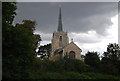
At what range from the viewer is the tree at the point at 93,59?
33625 mm

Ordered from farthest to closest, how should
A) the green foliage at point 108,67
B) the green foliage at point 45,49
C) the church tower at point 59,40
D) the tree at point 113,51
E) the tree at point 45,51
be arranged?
the tree at point 45,51 < the green foliage at point 45,49 < the church tower at point 59,40 < the tree at point 113,51 < the green foliage at point 108,67

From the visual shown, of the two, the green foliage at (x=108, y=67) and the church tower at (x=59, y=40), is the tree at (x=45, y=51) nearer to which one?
the church tower at (x=59, y=40)

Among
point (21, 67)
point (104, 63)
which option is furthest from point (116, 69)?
point (21, 67)

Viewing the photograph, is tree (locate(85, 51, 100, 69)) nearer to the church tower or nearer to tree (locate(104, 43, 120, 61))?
tree (locate(104, 43, 120, 61))

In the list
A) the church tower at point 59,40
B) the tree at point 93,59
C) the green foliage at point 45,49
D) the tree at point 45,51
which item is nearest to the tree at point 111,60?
the tree at point 93,59

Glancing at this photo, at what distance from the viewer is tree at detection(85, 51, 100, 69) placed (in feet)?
110

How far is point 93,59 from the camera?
3500cm

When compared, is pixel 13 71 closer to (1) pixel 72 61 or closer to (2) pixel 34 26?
(2) pixel 34 26

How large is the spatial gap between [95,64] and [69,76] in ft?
26.1

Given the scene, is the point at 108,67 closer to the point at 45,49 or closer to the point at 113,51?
the point at 113,51

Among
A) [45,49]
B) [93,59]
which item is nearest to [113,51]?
[93,59]

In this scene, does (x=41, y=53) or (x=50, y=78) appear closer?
(x=50, y=78)

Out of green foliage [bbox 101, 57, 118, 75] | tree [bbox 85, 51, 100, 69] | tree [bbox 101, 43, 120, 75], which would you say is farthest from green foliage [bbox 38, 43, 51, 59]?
green foliage [bbox 101, 57, 118, 75]

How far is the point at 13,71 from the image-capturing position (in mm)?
17828
